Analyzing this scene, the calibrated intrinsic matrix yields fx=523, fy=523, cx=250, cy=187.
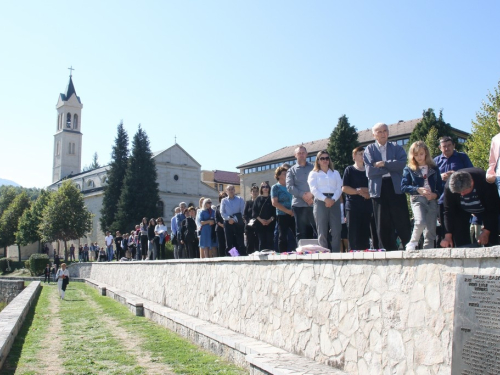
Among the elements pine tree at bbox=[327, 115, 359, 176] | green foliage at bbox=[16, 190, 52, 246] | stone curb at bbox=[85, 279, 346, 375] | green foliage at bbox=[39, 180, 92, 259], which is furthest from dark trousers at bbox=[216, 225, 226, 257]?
green foliage at bbox=[16, 190, 52, 246]

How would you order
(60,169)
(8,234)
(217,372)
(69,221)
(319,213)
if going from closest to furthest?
(217,372)
(319,213)
(69,221)
(8,234)
(60,169)

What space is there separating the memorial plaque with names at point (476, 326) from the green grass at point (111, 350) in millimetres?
3620

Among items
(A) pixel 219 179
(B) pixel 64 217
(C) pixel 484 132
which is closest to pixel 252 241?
(C) pixel 484 132

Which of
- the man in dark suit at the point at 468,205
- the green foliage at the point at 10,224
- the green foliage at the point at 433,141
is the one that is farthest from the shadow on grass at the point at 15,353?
the green foliage at the point at 10,224

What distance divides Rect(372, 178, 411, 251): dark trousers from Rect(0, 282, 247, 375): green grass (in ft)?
8.40

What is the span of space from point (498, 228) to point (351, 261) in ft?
4.93

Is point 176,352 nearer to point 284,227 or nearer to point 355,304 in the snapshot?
point 284,227

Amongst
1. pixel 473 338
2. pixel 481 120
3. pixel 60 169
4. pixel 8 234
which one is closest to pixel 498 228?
pixel 473 338

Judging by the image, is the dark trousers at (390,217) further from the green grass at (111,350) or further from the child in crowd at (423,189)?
the green grass at (111,350)

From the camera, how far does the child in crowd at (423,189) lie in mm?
6102

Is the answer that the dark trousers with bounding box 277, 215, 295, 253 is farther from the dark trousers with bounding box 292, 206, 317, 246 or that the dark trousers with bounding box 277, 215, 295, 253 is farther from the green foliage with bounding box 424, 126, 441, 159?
the green foliage with bounding box 424, 126, 441, 159

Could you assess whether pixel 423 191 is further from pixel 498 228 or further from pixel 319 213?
pixel 319 213

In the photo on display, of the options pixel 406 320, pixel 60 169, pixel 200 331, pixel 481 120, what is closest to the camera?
pixel 406 320

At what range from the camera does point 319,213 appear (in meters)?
7.95
